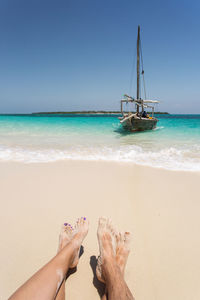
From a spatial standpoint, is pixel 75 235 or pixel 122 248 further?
pixel 75 235

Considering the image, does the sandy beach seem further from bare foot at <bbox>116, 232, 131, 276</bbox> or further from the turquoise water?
the turquoise water

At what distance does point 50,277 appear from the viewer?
3.97 feet

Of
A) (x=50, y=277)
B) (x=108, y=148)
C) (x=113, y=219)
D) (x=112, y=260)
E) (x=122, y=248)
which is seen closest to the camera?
(x=50, y=277)

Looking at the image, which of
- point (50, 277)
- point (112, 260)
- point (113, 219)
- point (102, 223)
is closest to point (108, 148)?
point (113, 219)

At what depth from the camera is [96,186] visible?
9.81 ft

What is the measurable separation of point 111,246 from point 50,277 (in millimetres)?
665

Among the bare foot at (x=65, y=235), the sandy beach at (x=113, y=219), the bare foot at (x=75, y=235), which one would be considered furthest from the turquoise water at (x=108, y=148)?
the bare foot at (x=65, y=235)

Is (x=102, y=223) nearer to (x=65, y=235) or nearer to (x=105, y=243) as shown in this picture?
(x=105, y=243)

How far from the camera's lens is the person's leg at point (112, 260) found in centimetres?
120

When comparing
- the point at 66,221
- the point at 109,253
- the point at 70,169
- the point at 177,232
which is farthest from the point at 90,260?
the point at 70,169

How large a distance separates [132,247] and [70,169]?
2445 mm

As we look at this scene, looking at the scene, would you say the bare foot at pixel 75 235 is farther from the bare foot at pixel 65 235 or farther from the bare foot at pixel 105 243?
the bare foot at pixel 105 243

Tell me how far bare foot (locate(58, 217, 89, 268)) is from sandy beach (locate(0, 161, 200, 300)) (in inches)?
3.9

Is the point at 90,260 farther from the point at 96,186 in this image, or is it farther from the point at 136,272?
the point at 96,186
